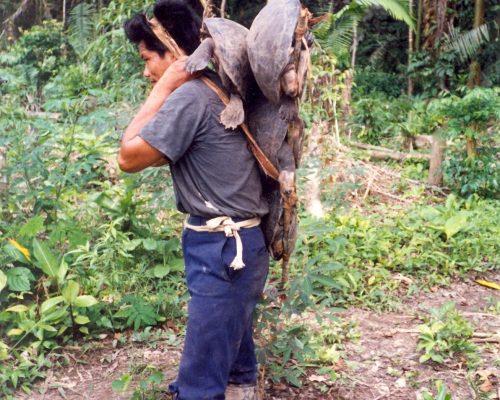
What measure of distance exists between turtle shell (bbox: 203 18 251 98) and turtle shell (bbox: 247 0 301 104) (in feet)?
0.29

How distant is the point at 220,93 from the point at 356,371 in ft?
6.84

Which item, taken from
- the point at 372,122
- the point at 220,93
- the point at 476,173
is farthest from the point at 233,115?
the point at 372,122

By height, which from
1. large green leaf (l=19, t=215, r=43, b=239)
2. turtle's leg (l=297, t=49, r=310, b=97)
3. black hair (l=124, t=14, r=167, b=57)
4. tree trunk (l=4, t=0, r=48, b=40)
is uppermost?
tree trunk (l=4, t=0, r=48, b=40)

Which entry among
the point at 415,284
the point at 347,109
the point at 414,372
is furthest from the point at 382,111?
the point at 414,372

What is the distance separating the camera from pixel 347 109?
902cm

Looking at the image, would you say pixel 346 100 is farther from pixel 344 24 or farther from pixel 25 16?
pixel 25 16

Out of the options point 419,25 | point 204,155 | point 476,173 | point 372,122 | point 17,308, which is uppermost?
point 419,25

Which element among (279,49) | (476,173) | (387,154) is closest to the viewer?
(279,49)

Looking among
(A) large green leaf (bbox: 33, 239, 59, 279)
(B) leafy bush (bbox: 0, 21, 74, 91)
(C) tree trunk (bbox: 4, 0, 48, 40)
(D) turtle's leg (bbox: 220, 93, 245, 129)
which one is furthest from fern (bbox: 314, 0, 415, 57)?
(C) tree trunk (bbox: 4, 0, 48, 40)

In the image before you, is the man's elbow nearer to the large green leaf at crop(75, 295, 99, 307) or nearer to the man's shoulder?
the man's shoulder

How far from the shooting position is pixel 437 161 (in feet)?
23.2

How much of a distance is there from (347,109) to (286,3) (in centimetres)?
702

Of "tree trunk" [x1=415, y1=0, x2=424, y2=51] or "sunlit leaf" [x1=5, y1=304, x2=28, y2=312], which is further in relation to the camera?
"tree trunk" [x1=415, y1=0, x2=424, y2=51]

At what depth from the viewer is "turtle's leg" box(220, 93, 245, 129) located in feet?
7.35
